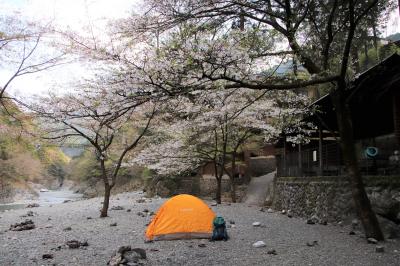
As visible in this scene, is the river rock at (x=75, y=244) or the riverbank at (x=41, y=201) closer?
the river rock at (x=75, y=244)

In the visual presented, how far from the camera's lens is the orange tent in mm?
9602

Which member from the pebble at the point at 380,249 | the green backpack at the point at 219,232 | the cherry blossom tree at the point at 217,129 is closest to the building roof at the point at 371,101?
the cherry blossom tree at the point at 217,129

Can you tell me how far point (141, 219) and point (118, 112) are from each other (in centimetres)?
794

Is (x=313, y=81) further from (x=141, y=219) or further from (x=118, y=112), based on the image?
(x=141, y=219)

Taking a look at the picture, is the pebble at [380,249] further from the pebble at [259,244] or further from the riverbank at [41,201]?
the riverbank at [41,201]

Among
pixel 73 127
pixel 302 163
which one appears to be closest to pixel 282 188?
pixel 302 163

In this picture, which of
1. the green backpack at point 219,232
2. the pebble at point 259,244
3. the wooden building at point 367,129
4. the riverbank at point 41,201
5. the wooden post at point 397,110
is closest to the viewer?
the pebble at point 259,244

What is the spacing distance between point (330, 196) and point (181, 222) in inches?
208

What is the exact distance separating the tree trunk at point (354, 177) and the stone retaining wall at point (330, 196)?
94 cm

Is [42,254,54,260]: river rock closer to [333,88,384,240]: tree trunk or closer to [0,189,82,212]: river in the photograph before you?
[333,88,384,240]: tree trunk

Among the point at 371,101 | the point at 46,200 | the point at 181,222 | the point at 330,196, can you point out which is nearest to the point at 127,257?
the point at 181,222

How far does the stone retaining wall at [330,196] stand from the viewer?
9188 mm

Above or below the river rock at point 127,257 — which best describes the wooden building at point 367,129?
above

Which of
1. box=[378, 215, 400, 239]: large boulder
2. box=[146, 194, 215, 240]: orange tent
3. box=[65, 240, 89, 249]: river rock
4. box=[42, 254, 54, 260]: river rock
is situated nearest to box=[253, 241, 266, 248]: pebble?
box=[146, 194, 215, 240]: orange tent
